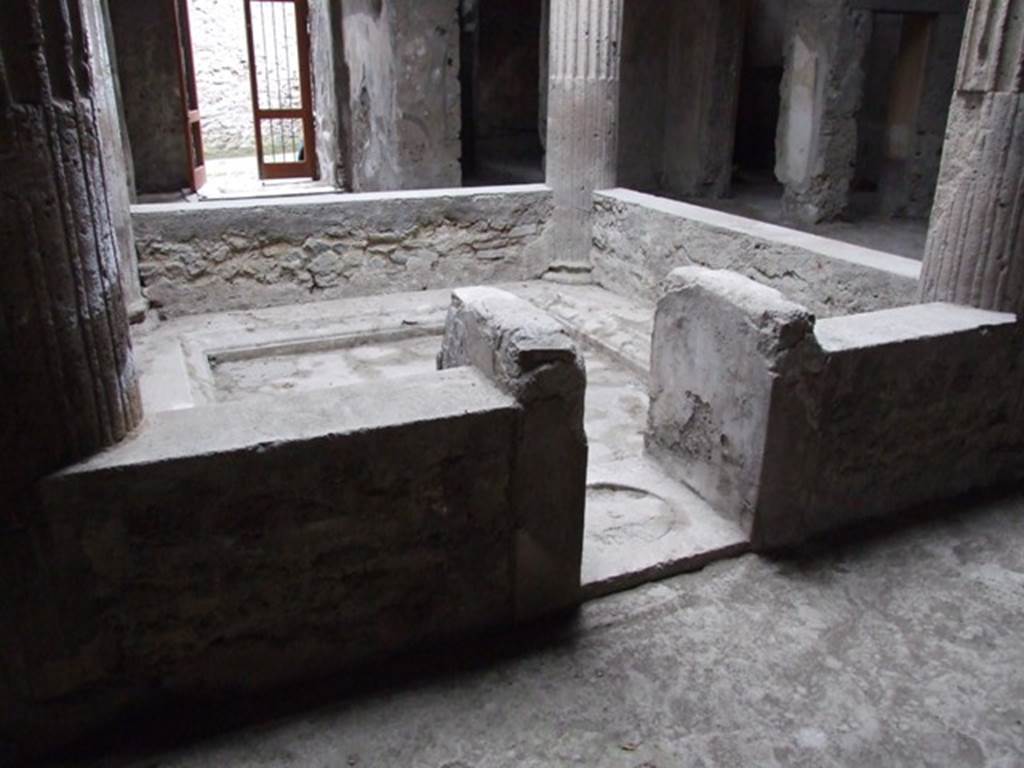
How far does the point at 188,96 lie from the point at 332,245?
4.85 meters

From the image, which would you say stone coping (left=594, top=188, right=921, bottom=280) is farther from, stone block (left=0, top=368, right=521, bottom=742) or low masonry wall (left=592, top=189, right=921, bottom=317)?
stone block (left=0, top=368, right=521, bottom=742)

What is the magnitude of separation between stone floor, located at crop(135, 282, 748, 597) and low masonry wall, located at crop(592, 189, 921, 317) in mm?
322

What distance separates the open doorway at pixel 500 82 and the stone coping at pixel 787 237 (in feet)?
16.0

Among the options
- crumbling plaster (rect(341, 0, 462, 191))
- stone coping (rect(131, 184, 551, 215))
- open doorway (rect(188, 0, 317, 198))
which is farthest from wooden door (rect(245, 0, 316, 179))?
stone coping (rect(131, 184, 551, 215))

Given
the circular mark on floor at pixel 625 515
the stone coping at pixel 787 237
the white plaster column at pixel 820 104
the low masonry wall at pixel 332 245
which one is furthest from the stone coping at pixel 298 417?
the white plaster column at pixel 820 104

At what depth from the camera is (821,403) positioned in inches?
108

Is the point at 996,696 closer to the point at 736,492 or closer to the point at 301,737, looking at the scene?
the point at 736,492

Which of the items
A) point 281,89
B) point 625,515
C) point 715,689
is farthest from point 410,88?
point 281,89

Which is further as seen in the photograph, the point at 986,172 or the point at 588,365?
the point at 588,365

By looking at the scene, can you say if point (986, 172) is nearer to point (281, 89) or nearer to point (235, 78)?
point (281, 89)

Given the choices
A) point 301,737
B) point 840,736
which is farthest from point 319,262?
point 840,736

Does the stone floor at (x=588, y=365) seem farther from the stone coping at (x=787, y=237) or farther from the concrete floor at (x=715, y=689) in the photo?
the stone coping at (x=787, y=237)

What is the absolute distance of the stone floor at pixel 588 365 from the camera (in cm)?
283

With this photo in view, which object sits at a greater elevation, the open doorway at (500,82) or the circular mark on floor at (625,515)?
the open doorway at (500,82)
